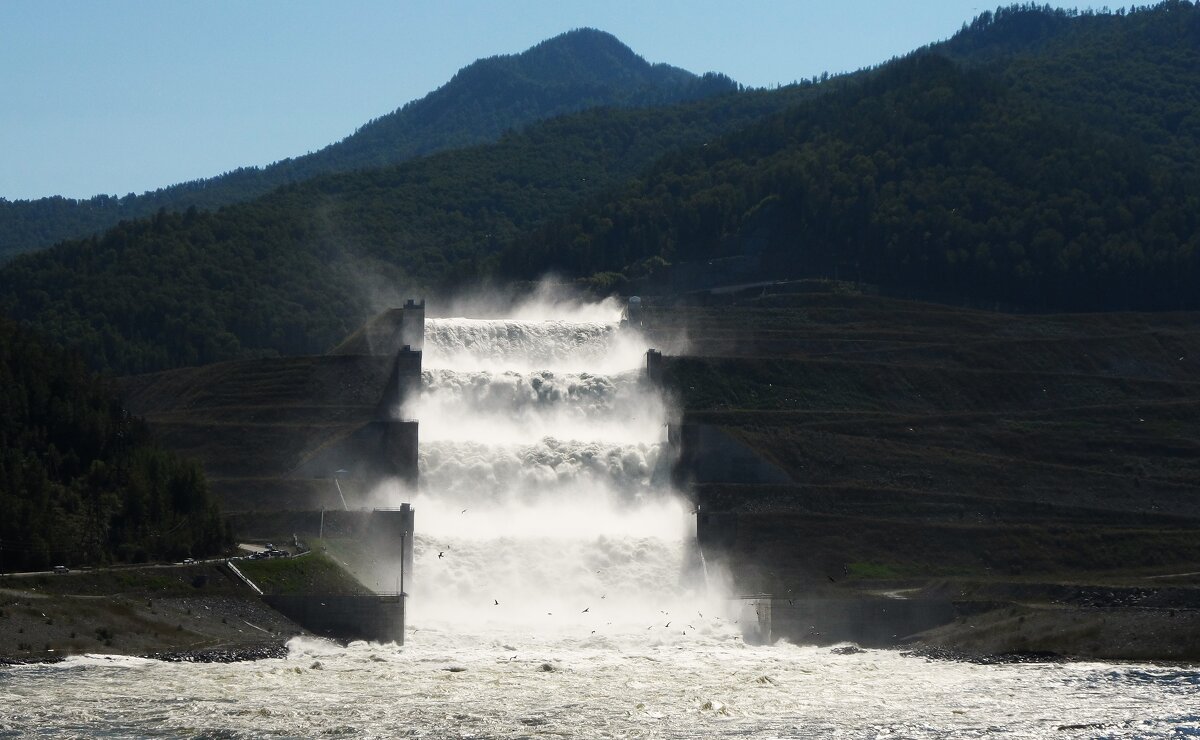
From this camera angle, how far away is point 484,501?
7931cm

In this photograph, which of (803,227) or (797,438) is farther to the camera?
(803,227)

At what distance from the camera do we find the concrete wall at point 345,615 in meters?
63.2

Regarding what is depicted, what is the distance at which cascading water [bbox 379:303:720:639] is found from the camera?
7119 cm

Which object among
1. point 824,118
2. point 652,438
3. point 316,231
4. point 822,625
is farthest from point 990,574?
point 316,231

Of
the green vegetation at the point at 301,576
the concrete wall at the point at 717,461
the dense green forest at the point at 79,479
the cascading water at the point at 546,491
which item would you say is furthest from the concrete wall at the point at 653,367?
the dense green forest at the point at 79,479

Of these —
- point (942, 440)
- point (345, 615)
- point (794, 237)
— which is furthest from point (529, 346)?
point (794, 237)

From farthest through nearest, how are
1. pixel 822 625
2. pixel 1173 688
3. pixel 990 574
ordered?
pixel 990 574 < pixel 822 625 < pixel 1173 688

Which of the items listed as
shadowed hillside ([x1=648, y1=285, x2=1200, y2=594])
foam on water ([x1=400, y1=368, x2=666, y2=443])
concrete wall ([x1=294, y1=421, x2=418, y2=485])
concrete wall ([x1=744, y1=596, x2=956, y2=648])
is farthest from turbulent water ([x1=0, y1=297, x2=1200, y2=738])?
shadowed hillside ([x1=648, y1=285, x2=1200, y2=594])

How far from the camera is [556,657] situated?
59.9m

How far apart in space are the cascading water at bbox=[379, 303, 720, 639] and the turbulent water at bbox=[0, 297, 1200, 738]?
10 centimetres

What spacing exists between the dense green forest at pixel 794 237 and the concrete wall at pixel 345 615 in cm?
5735

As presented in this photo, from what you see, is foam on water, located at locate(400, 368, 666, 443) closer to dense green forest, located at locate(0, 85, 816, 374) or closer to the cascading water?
the cascading water

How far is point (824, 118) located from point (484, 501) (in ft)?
266

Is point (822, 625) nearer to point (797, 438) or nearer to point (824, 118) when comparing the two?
point (797, 438)
